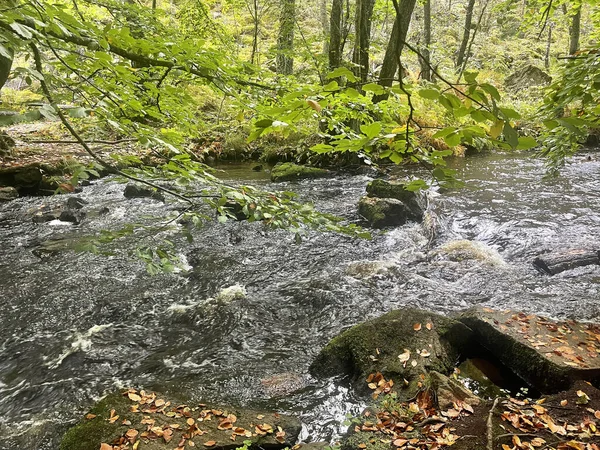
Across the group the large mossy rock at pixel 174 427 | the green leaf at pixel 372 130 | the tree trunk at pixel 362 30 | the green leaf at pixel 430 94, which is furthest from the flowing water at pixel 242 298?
the tree trunk at pixel 362 30

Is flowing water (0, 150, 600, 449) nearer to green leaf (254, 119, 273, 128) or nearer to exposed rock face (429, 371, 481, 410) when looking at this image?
exposed rock face (429, 371, 481, 410)

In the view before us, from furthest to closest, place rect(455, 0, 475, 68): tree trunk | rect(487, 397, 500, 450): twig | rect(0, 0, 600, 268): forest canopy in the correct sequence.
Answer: rect(455, 0, 475, 68): tree trunk < rect(487, 397, 500, 450): twig < rect(0, 0, 600, 268): forest canopy

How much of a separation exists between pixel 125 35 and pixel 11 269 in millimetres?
5955

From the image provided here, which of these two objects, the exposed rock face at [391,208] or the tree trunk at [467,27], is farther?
the tree trunk at [467,27]

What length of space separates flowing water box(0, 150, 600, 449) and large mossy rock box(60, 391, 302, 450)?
1.17 feet

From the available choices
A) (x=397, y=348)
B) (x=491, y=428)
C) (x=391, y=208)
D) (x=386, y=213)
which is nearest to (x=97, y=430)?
(x=397, y=348)

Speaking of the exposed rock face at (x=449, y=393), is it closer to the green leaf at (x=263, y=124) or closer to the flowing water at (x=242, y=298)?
the flowing water at (x=242, y=298)

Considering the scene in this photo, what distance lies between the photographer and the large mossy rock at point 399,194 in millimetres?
8727

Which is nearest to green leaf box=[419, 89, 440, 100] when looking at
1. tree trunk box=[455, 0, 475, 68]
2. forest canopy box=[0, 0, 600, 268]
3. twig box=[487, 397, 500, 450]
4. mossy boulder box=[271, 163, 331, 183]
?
forest canopy box=[0, 0, 600, 268]

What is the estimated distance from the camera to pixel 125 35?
2.24 meters

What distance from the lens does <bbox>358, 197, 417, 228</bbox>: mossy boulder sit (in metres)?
8.38

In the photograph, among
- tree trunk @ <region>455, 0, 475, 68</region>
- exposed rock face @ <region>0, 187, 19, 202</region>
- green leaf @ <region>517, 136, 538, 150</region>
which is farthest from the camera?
tree trunk @ <region>455, 0, 475, 68</region>

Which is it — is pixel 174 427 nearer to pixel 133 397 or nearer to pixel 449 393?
pixel 133 397

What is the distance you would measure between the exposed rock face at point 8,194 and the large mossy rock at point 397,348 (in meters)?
9.72
